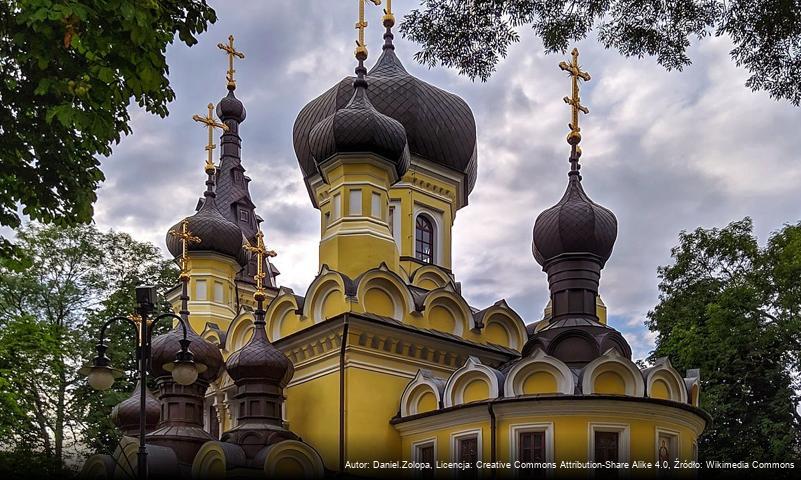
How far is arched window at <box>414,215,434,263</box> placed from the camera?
22594 mm

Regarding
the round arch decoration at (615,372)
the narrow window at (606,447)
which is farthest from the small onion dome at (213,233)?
→ the narrow window at (606,447)

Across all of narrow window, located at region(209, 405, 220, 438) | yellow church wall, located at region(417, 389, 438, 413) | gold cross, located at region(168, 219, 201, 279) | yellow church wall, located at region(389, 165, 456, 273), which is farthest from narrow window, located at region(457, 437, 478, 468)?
gold cross, located at region(168, 219, 201, 279)

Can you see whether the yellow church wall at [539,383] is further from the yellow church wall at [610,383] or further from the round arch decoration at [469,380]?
the yellow church wall at [610,383]

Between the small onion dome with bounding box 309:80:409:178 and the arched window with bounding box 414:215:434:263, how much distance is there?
3311 mm

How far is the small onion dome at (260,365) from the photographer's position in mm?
16891

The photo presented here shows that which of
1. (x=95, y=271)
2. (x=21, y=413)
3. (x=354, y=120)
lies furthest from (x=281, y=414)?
(x=95, y=271)

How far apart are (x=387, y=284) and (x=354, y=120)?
3174 millimetres

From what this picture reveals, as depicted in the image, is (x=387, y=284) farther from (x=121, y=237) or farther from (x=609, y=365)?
(x=121, y=237)

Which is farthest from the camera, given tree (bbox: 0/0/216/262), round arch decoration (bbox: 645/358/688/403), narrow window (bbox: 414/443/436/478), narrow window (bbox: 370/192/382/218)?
narrow window (bbox: 370/192/382/218)

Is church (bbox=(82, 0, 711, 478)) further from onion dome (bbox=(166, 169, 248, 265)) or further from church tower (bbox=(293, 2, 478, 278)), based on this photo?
onion dome (bbox=(166, 169, 248, 265))

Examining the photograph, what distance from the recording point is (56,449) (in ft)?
86.7

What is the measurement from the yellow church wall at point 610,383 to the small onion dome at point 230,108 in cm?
1894

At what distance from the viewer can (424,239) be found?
74.7ft

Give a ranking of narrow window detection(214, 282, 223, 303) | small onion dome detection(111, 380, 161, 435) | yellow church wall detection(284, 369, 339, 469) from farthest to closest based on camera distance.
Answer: narrow window detection(214, 282, 223, 303), small onion dome detection(111, 380, 161, 435), yellow church wall detection(284, 369, 339, 469)
